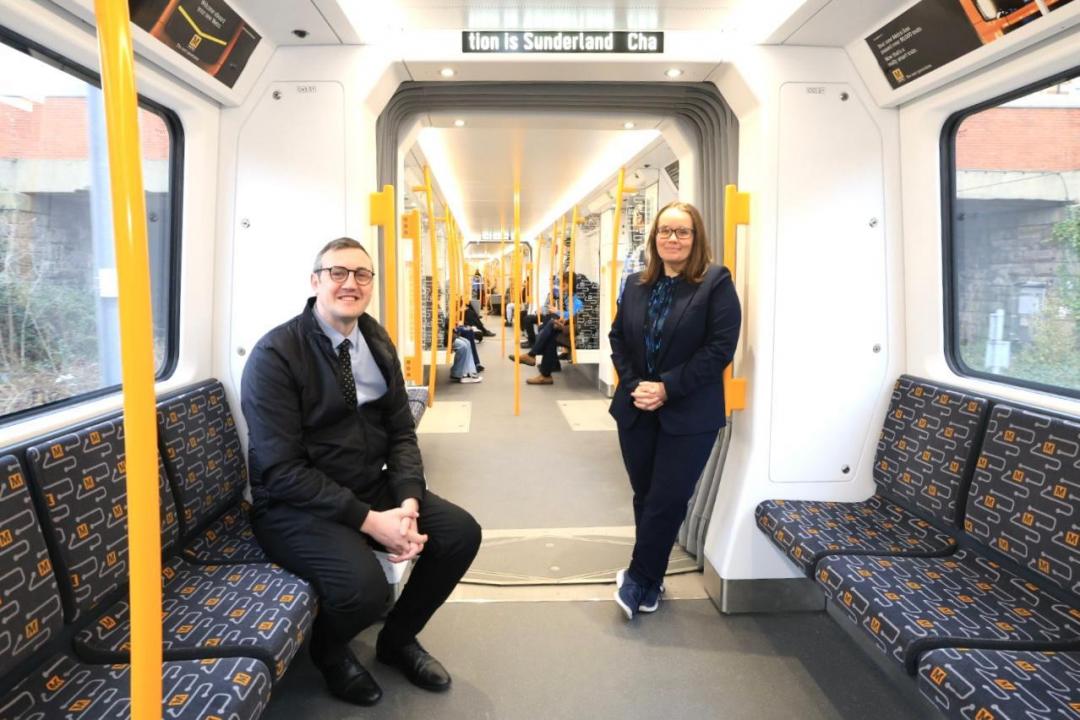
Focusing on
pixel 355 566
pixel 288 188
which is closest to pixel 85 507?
pixel 355 566

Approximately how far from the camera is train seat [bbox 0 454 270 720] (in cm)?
148

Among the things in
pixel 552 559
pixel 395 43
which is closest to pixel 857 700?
pixel 552 559

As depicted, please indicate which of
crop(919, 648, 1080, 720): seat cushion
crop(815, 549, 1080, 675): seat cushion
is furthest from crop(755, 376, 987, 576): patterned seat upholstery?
crop(919, 648, 1080, 720): seat cushion

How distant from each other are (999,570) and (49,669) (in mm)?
2870

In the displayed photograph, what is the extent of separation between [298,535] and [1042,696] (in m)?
2.10

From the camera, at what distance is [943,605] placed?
2.01 meters

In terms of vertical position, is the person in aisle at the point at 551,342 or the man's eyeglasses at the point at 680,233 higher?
the man's eyeglasses at the point at 680,233

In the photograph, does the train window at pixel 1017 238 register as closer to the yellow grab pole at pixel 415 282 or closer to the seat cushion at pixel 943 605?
the seat cushion at pixel 943 605

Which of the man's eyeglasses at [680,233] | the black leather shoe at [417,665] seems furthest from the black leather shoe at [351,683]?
the man's eyeglasses at [680,233]

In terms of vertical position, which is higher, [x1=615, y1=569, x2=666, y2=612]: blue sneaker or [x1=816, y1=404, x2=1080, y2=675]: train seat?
[x1=816, y1=404, x2=1080, y2=675]: train seat

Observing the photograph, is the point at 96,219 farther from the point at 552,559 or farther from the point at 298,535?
the point at 552,559

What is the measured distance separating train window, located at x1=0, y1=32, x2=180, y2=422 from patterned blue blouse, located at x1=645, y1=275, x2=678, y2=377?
2001 mm

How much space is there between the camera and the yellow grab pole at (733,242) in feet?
9.66

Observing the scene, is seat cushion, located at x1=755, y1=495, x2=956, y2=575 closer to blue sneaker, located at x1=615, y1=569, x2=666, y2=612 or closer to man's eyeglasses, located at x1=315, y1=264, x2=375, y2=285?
blue sneaker, located at x1=615, y1=569, x2=666, y2=612
